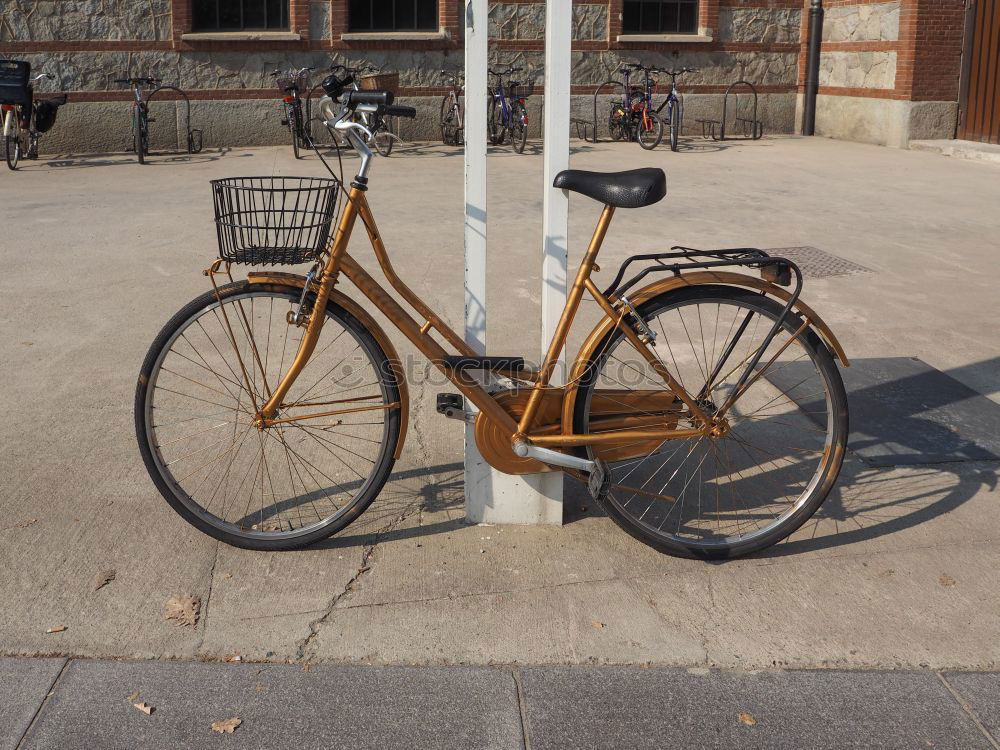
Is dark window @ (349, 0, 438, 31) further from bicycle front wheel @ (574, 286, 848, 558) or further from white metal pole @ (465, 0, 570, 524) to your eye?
white metal pole @ (465, 0, 570, 524)

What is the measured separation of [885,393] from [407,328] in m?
2.77

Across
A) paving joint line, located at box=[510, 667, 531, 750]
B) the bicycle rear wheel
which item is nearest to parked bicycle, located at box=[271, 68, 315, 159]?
the bicycle rear wheel

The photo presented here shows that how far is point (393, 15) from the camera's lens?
17.2m

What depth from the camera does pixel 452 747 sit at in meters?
2.79

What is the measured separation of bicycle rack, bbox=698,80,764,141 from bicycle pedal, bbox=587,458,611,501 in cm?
1513

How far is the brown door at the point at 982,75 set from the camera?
50.6ft

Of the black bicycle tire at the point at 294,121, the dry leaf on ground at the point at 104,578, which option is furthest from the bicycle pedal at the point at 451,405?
the black bicycle tire at the point at 294,121

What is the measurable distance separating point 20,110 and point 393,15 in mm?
5747

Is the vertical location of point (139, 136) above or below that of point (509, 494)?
above

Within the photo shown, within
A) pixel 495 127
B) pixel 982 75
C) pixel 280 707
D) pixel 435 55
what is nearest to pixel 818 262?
pixel 280 707

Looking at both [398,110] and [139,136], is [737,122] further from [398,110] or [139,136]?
[398,110]

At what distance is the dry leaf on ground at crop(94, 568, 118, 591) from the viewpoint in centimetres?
356

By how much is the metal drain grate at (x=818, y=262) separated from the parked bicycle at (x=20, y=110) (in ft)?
32.3

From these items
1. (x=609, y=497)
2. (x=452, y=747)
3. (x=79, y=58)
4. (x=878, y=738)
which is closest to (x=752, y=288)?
(x=609, y=497)
